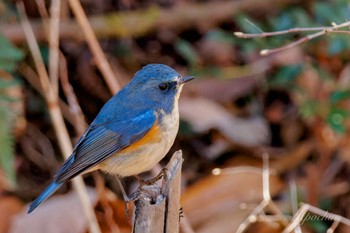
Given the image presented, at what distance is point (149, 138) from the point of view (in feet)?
14.7

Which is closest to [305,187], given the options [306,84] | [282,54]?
[306,84]

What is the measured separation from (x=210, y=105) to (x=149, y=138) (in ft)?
8.00

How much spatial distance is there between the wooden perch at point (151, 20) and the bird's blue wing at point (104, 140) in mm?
2128

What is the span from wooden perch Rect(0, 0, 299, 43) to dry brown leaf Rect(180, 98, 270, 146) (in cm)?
67

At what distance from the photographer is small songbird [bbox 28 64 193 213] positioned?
4.45 m

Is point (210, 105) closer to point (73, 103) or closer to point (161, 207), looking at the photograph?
point (73, 103)

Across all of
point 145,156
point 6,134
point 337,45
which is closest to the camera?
point 145,156

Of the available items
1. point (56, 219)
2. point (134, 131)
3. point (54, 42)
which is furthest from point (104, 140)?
point (54, 42)

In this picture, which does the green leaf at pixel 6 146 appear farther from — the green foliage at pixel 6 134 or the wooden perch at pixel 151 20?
the wooden perch at pixel 151 20

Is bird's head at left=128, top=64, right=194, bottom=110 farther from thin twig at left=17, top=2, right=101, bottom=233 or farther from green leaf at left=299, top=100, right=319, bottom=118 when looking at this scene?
green leaf at left=299, top=100, right=319, bottom=118

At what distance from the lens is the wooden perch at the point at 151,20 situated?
662 cm

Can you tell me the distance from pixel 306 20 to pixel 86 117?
2.10 metres

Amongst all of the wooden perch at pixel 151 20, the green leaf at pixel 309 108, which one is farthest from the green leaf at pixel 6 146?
the green leaf at pixel 309 108

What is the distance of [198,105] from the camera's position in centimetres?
681
